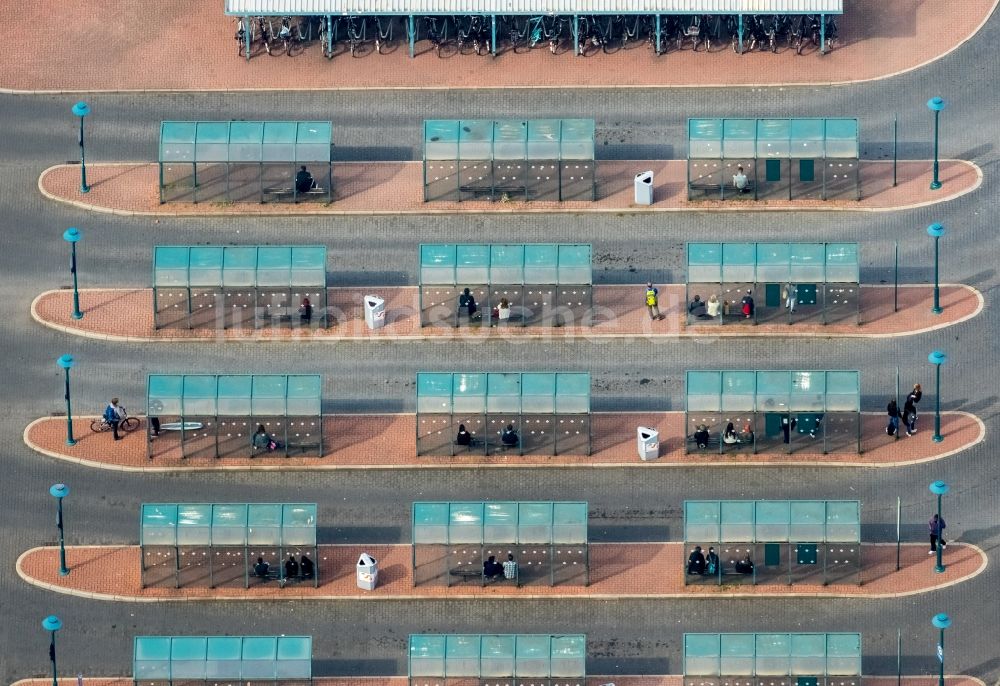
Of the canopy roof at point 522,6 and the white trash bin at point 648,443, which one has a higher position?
the canopy roof at point 522,6

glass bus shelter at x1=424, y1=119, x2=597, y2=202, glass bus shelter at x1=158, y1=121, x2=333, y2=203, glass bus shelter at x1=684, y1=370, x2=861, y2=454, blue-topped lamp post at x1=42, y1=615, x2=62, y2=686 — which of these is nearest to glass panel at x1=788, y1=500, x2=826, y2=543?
glass bus shelter at x1=684, y1=370, x2=861, y2=454

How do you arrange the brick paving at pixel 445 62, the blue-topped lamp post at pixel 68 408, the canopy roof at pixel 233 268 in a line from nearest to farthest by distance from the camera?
the blue-topped lamp post at pixel 68 408
the canopy roof at pixel 233 268
the brick paving at pixel 445 62

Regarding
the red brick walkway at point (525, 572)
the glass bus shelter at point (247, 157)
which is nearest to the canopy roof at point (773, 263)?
the red brick walkway at point (525, 572)

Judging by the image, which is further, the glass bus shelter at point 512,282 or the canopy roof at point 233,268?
the canopy roof at point 233,268

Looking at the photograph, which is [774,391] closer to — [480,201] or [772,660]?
[772,660]

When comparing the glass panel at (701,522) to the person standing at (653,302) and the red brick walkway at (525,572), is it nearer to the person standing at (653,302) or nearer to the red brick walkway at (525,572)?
the red brick walkway at (525,572)

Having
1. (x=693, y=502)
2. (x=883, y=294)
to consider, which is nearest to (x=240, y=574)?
(x=693, y=502)
